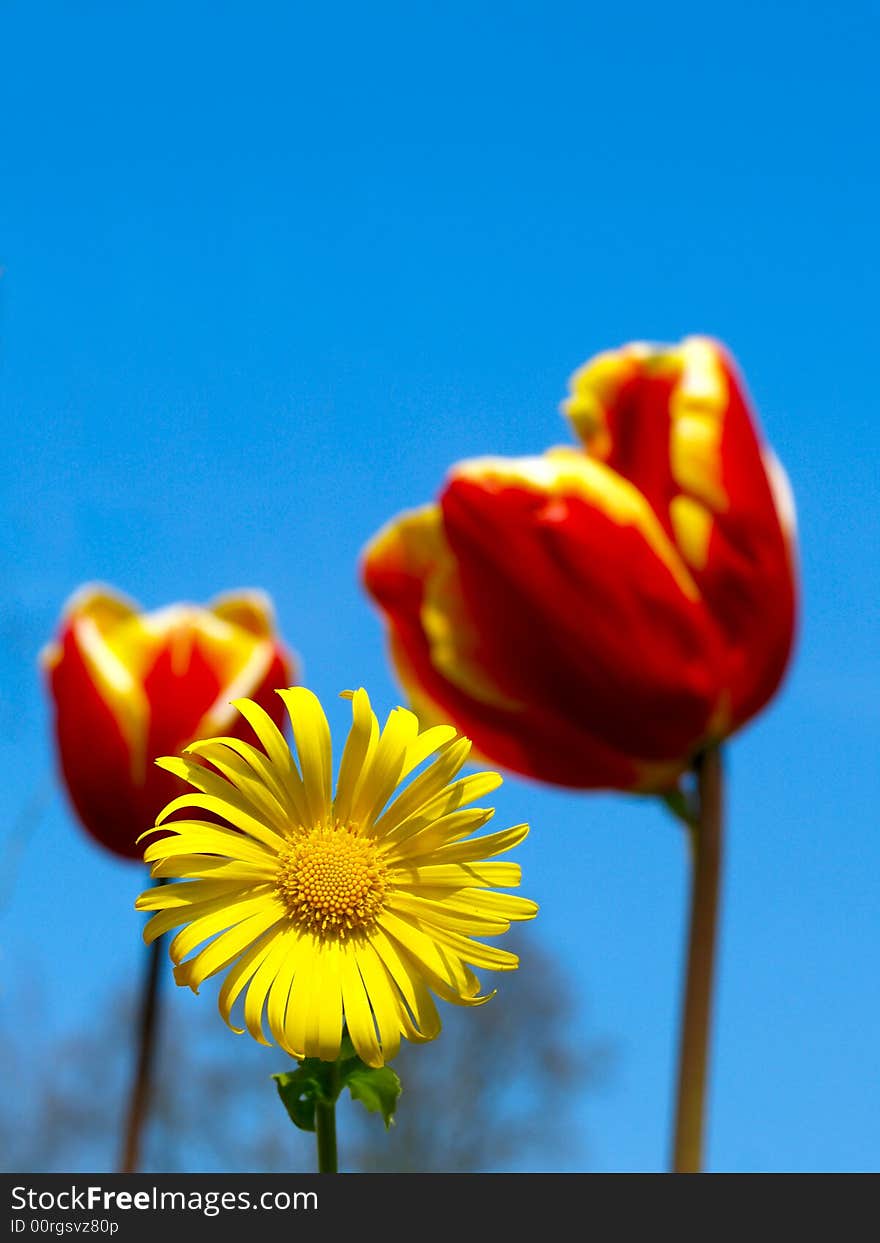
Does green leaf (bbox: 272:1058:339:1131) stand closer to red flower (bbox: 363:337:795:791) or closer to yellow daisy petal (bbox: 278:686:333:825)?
yellow daisy petal (bbox: 278:686:333:825)

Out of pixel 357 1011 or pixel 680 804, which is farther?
pixel 680 804

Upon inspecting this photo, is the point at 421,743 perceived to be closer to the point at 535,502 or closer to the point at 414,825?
the point at 414,825

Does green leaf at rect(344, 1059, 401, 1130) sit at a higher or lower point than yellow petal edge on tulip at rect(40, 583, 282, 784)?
lower

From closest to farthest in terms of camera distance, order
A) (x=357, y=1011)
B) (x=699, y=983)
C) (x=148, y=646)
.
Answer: (x=357, y=1011), (x=699, y=983), (x=148, y=646)

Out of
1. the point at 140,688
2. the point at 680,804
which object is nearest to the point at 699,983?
the point at 680,804

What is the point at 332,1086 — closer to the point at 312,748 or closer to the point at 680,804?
the point at 312,748

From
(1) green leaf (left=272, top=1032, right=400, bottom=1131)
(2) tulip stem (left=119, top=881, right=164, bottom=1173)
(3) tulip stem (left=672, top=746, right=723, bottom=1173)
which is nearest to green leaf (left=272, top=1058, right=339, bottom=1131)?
(1) green leaf (left=272, top=1032, right=400, bottom=1131)

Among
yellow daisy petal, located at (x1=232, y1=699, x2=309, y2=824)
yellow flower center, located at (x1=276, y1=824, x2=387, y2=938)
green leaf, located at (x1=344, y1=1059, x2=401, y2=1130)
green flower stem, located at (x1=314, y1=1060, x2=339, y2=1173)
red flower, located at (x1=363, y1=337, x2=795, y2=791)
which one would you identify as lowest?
green flower stem, located at (x1=314, y1=1060, x2=339, y2=1173)
